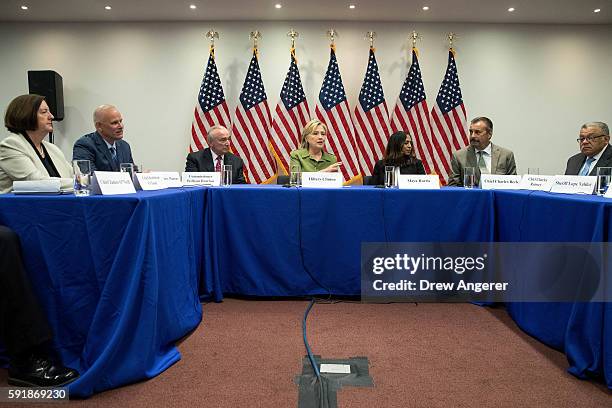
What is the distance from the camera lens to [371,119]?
4.49m

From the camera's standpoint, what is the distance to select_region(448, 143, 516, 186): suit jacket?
10.5 feet

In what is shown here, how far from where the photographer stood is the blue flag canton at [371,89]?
14.6 ft

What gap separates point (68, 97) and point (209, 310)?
382 cm

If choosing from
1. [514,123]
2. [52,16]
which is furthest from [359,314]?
[52,16]

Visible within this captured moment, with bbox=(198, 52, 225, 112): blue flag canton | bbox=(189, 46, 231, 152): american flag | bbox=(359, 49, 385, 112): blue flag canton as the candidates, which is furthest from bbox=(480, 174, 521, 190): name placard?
bbox=(198, 52, 225, 112): blue flag canton

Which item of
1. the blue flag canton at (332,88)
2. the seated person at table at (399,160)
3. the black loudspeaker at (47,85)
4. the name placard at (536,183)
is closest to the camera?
the name placard at (536,183)

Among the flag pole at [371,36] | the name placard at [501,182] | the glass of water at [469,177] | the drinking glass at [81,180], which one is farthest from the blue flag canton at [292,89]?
the drinking glass at [81,180]

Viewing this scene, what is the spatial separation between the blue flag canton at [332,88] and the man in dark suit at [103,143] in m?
2.38

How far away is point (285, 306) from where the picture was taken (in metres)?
2.42

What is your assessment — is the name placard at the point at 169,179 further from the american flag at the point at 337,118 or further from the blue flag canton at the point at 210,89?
the american flag at the point at 337,118

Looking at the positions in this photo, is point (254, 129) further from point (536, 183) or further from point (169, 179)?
point (536, 183)

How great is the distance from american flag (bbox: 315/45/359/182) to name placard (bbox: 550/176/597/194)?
2.51 meters

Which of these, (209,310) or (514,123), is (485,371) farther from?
(514,123)

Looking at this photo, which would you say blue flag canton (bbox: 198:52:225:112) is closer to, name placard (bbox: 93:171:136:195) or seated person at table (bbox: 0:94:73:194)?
seated person at table (bbox: 0:94:73:194)
